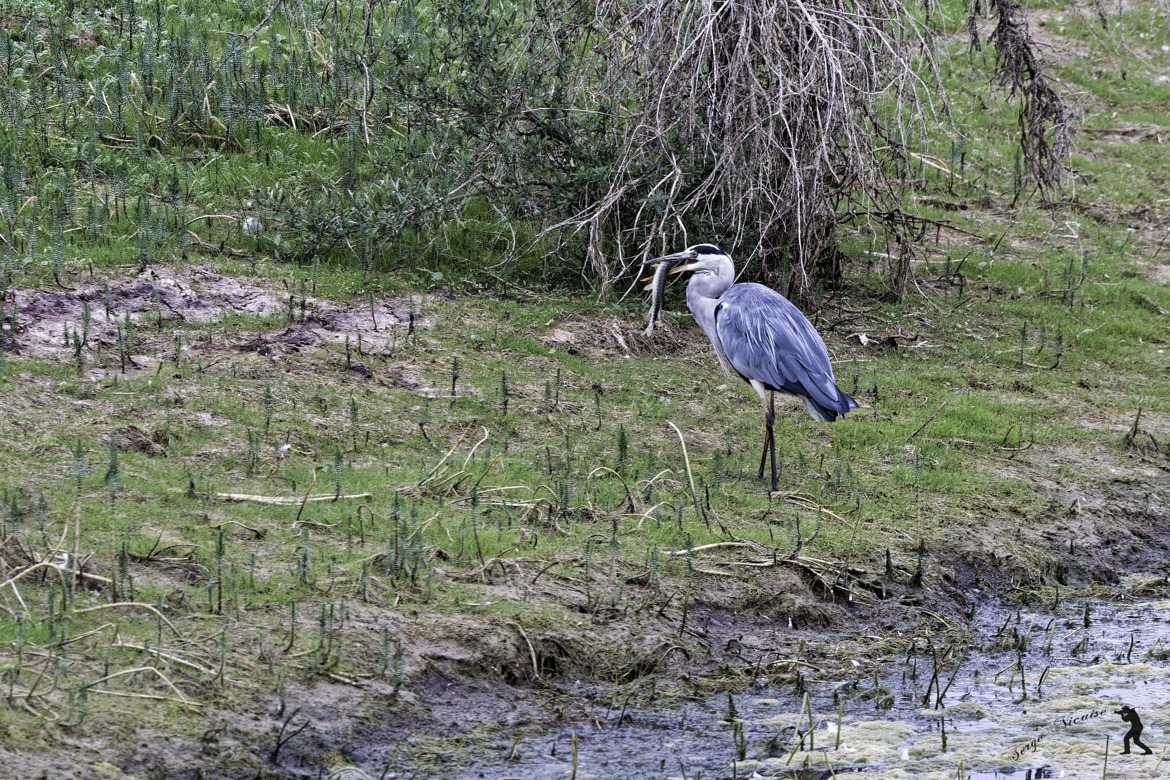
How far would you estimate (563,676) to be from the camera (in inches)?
261

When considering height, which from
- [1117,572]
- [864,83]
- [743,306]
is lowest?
[1117,572]

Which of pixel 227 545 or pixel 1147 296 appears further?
pixel 1147 296

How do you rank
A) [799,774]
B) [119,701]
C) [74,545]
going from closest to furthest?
1. [119,701]
2. [799,774]
3. [74,545]

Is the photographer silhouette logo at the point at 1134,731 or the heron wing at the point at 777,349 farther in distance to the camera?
the heron wing at the point at 777,349

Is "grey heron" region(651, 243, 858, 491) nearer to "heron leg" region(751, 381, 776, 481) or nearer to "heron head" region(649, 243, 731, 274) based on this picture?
"heron leg" region(751, 381, 776, 481)

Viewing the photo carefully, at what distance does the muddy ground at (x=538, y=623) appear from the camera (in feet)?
18.7

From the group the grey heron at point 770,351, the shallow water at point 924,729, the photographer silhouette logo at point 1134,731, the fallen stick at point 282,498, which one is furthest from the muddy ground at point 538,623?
the photographer silhouette logo at point 1134,731

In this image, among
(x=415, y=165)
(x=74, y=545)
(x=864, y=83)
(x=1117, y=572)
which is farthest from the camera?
(x=415, y=165)

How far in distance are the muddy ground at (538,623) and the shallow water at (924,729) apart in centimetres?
15

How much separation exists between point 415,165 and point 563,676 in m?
6.55

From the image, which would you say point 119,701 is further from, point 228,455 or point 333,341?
point 333,341

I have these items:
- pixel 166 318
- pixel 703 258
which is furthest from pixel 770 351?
pixel 166 318

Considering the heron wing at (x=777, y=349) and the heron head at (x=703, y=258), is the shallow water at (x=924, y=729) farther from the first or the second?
the heron head at (x=703, y=258)

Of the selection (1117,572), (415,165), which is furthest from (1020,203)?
(1117,572)
